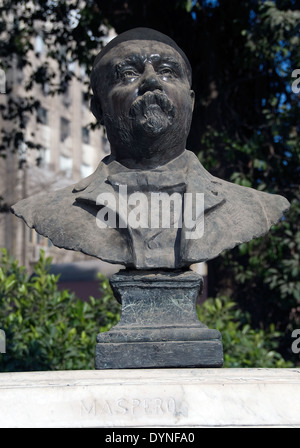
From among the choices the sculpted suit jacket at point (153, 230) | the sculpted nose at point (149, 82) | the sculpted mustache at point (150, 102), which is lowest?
the sculpted suit jacket at point (153, 230)

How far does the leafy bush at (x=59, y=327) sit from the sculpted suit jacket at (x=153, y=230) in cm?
183

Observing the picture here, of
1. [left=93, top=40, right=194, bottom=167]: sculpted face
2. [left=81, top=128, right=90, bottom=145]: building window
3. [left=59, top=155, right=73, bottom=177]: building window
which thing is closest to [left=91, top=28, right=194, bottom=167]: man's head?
[left=93, top=40, right=194, bottom=167]: sculpted face

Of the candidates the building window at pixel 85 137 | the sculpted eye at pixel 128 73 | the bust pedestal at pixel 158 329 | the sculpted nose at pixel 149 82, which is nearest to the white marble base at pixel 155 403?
the bust pedestal at pixel 158 329

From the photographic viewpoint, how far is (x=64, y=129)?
2280 cm

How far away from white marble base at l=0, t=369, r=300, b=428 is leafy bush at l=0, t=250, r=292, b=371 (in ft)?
7.30

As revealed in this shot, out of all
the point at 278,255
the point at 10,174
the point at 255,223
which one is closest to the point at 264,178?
the point at 278,255

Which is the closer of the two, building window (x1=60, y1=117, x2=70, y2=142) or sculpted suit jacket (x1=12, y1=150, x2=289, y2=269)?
sculpted suit jacket (x1=12, y1=150, x2=289, y2=269)

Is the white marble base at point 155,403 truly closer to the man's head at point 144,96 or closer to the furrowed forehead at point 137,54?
the man's head at point 144,96

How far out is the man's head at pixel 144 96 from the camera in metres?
3.54

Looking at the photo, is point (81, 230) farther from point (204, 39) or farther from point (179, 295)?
point (204, 39)
